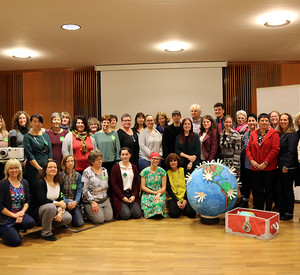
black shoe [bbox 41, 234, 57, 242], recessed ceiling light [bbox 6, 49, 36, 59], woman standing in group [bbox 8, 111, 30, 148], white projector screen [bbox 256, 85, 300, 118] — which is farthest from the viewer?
white projector screen [bbox 256, 85, 300, 118]

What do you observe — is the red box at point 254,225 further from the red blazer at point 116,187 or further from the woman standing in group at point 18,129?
the woman standing in group at point 18,129

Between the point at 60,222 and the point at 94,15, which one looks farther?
the point at 94,15

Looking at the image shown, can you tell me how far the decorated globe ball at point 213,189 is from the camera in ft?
12.9

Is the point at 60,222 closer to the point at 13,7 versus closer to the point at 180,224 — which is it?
the point at 180,224

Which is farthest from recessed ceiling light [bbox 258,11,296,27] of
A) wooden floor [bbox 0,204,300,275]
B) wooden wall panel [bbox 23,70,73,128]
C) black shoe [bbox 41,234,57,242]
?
wooden wall panel [bbox 23,70,73,128]

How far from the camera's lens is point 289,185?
4328 millimetres

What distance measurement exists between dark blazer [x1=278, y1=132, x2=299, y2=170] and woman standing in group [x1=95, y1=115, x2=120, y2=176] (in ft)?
7.66

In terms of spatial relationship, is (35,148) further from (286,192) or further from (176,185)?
(286,192)

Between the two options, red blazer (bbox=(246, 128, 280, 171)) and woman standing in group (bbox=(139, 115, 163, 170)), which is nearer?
red blazer (bbox=(246, 128, 280, 171))

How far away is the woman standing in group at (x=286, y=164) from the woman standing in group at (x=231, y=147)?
57cm

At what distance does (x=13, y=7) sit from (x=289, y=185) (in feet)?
14.0

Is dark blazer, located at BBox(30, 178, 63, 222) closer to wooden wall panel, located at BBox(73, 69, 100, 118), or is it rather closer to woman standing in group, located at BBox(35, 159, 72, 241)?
woman standing in group, located at BBox(35, 159, 72, 241)

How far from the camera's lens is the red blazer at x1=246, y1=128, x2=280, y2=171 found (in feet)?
14.0

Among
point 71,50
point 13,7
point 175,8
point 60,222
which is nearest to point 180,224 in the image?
point 60,222
